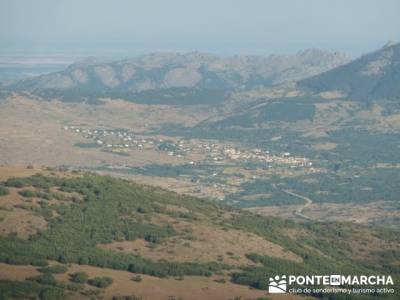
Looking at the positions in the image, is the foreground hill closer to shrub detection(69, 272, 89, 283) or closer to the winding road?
shrub detection(69, 272, 89, 283)

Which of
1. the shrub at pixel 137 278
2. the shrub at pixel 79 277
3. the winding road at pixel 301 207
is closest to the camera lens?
the shrub at pixel 79 277

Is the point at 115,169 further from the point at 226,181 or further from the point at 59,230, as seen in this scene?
the point at 59,230

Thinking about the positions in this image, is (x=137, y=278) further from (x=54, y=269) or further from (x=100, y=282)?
(x=54, y=269)

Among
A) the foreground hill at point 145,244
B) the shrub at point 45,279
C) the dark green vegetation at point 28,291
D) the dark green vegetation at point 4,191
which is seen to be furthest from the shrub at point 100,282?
the dark green vegetation at point 4,191

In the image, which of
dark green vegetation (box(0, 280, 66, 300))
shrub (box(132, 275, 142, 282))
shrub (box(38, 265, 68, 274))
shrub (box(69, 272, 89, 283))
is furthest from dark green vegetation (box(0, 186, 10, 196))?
dark green vegetation (box(0, 280, 66, 300))
